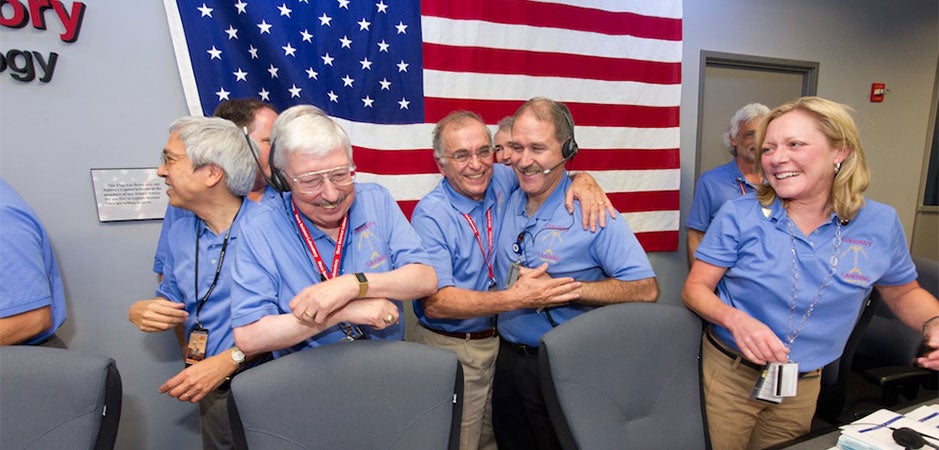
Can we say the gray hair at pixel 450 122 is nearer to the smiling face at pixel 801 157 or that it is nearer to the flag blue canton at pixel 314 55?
the flag blue canton at pixel 314 55

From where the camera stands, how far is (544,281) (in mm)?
1447

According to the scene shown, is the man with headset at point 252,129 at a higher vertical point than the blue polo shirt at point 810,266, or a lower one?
higher

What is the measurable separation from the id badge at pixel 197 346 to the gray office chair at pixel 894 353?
2.61 meters

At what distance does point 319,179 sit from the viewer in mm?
1228

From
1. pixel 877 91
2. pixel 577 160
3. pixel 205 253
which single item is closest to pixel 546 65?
pixel 577 160

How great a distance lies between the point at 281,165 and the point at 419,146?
1.24 metres

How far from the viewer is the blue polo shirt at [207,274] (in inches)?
56.2

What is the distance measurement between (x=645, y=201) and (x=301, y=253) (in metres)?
2.49

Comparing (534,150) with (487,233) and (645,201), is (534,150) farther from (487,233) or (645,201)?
(645,201)

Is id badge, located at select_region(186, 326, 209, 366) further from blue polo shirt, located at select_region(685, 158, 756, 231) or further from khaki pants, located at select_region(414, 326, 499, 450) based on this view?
blue polo shirt, located at select_region(685, 158, 756, 231)

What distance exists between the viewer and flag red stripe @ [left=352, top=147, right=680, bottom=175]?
7.66ft

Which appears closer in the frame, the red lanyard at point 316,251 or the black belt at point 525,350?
the red lanyard at point 316,251

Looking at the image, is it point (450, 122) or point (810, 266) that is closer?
point (810, 266)

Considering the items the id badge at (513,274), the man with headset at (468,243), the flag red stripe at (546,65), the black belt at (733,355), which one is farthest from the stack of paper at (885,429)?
the flag red stripe at (546,65)
